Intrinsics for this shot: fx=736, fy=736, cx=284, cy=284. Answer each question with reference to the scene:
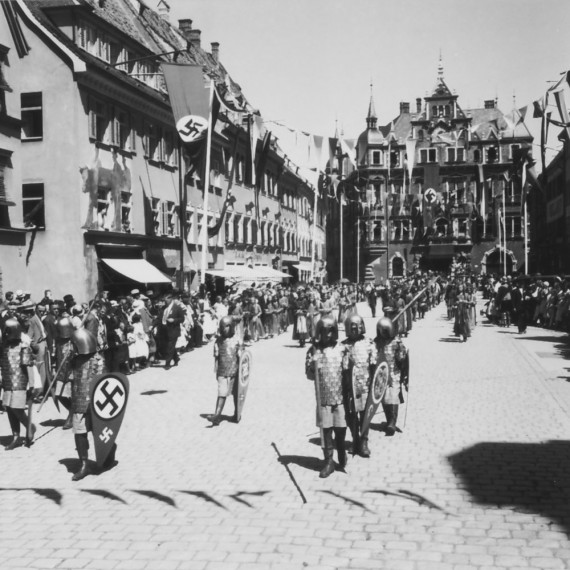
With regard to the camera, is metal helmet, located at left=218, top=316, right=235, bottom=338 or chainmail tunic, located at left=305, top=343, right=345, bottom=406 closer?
chainmail tunic, located at left=305, top=343, right=345, bottom=406

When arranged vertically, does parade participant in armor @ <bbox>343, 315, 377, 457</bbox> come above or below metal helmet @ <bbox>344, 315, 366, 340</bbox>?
below

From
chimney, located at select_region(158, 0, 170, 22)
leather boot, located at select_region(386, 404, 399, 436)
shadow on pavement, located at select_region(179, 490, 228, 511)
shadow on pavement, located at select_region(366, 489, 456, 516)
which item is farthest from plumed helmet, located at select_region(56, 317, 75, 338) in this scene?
chimney, located at select_region(158, 0, 170, 22)

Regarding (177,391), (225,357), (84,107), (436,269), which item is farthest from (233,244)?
(436,269)

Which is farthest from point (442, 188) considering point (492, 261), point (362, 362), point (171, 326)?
point (362, 362)

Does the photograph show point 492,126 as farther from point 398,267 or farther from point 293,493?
point 293,493

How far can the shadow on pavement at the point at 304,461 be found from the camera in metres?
8.27

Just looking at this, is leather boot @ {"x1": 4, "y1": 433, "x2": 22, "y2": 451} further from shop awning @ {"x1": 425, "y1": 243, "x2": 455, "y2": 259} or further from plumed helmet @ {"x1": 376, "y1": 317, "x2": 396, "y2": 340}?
shop awning @ {"x1": 425, "y1": 243, "x2": 455, "y2": 259}

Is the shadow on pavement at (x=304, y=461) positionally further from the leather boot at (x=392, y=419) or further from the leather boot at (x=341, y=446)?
the leather boot at (x=392, y=419)

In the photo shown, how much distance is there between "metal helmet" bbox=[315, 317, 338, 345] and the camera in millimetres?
8214

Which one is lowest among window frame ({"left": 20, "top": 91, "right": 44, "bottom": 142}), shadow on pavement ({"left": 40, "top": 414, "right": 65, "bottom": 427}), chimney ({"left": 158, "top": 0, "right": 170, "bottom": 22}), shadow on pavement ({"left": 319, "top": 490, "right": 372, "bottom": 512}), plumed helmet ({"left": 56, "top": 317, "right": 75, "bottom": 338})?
shadow on pavement ({"left": 319, "top": 490, "right": 372, "bottom": 512})

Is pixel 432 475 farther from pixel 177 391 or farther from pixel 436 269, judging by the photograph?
pixel 436 269

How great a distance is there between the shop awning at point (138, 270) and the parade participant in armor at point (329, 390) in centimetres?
1849

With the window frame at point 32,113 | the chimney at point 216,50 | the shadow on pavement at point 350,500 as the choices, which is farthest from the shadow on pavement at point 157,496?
the chimney at point 216,50

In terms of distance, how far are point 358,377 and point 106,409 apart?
300cm
